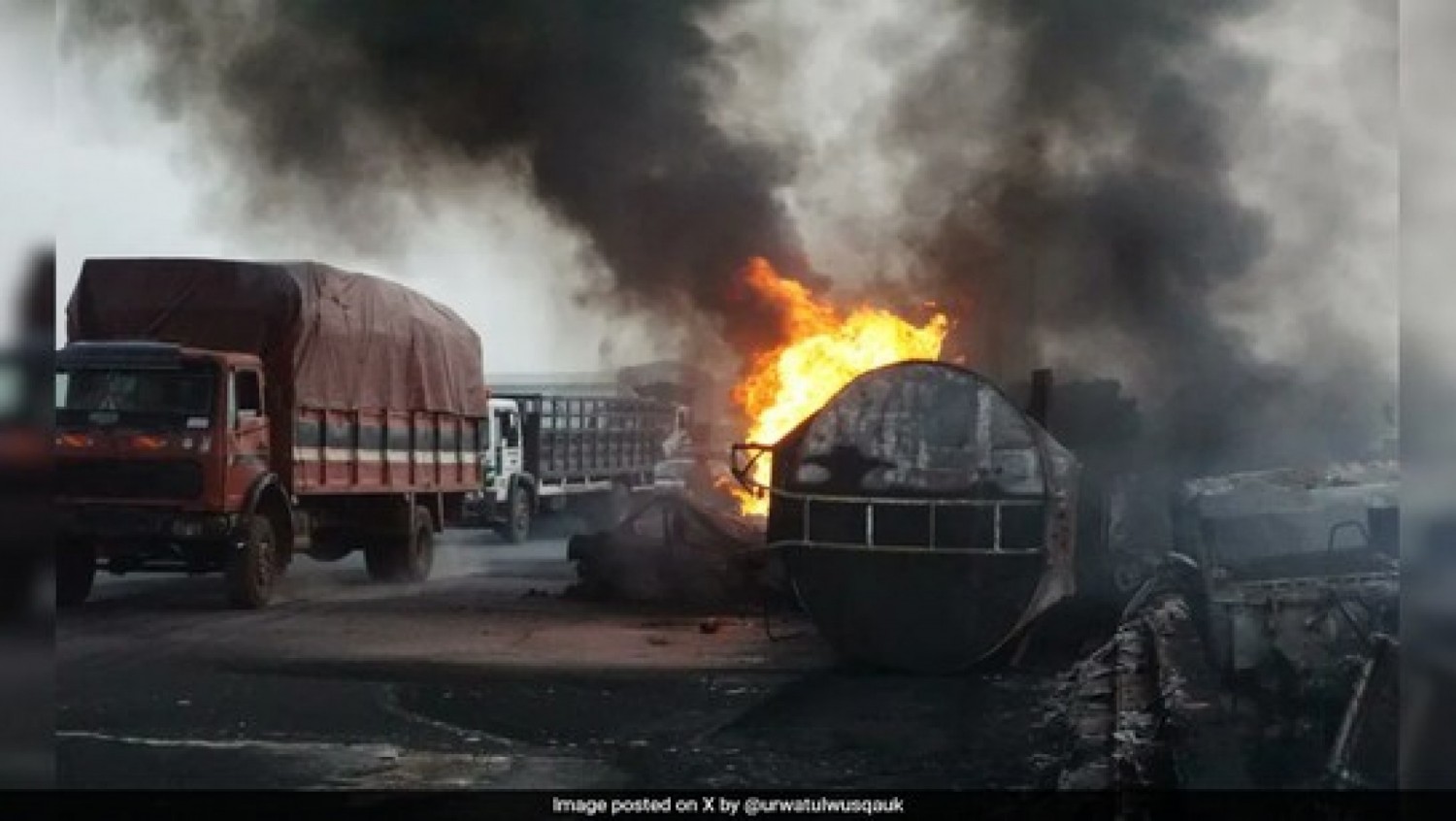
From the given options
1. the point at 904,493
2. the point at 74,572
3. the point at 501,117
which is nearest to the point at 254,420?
the point at 74,572

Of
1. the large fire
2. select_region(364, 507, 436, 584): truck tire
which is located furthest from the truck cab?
the large fire

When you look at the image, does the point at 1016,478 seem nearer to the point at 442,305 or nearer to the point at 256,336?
the point at 442,305

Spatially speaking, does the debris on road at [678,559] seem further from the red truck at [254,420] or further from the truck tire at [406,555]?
the red truck at [254,420]

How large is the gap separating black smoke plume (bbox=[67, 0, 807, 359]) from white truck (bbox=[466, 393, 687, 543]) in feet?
2.52

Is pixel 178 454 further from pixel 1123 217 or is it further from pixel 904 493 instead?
pixel 1123 217

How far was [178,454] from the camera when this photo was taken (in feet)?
28.0

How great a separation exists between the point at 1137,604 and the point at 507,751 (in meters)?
2.69

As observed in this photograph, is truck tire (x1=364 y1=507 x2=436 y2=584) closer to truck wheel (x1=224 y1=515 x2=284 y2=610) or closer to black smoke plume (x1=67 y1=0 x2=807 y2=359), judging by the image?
truck wheel (x1=224 y1=515 x2=284 y2=610)

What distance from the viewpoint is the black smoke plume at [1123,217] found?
5801 mm

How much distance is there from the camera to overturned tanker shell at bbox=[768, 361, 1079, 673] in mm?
5930

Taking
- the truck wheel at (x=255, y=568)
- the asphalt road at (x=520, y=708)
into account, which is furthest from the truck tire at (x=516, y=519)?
the asphalt road at (x=520, y=708)

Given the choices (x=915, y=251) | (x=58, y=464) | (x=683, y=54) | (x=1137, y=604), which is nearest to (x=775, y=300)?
(x=915, y=251)

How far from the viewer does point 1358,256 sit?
5.61 metres

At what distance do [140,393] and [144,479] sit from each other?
0.52m
